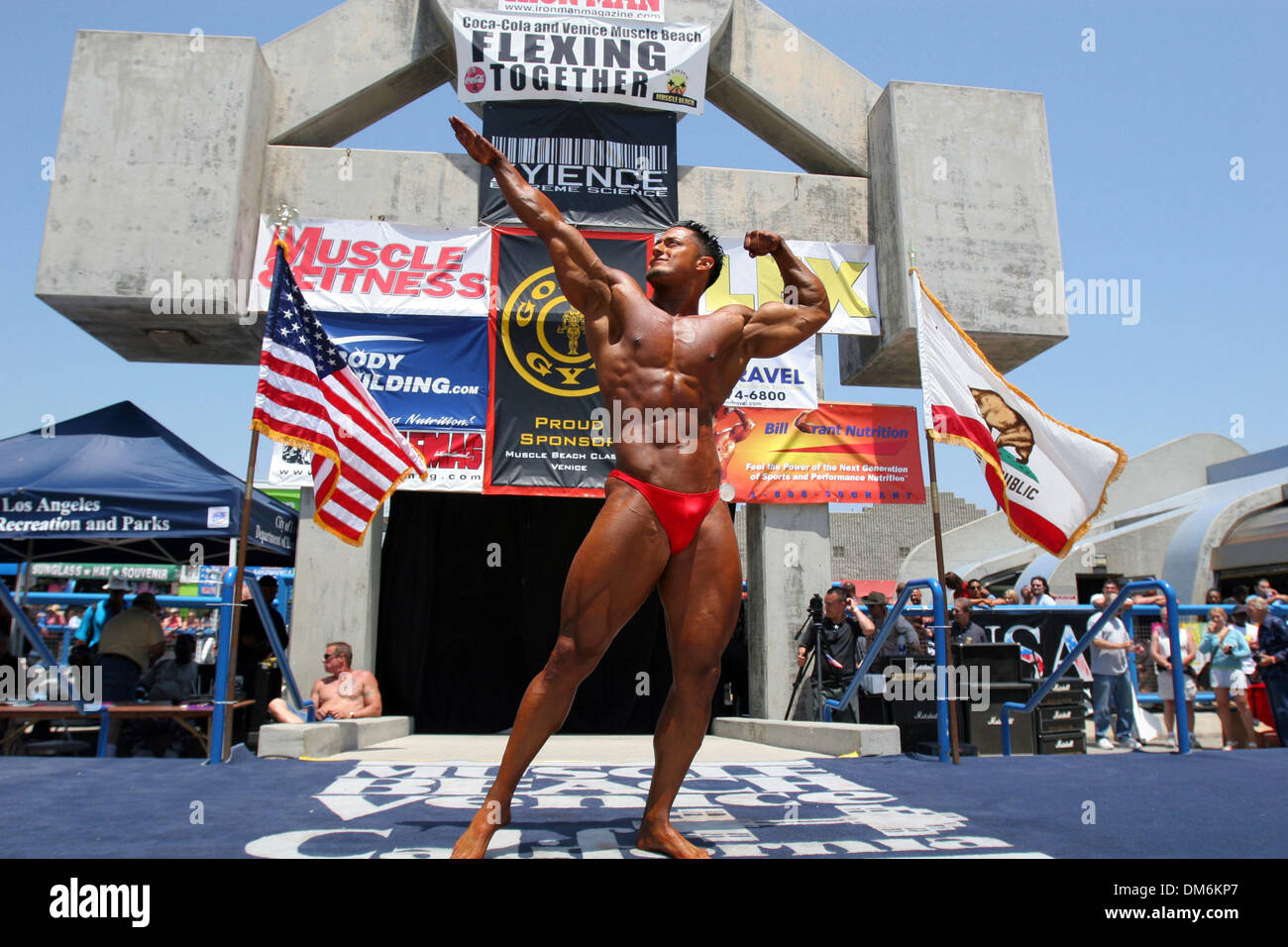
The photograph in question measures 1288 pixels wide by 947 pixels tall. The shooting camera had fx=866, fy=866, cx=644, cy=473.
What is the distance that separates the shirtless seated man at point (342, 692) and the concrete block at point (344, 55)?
6076 millimetres

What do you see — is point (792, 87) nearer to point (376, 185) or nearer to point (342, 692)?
point (376, 185)

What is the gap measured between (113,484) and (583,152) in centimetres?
620

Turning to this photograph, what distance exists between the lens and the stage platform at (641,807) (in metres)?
2.81

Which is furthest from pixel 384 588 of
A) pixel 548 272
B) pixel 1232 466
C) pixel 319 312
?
pixel 1232 466

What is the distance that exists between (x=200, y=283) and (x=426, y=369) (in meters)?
2.43

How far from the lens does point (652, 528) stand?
9.31ft

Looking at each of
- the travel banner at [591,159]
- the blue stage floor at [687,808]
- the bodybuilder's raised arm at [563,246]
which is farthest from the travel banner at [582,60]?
the blue stage floor at [687,808]

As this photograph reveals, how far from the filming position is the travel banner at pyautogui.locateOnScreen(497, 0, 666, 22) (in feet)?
32.4

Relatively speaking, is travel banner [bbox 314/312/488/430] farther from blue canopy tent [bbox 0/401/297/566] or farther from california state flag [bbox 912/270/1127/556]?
california state flag [bbox 912/270/1127/556]

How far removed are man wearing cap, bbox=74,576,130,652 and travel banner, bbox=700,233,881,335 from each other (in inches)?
273

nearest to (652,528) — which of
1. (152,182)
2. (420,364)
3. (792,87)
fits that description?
(420,364)

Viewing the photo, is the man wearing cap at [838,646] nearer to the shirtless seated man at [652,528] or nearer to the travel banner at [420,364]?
the travel banner at [420,364]

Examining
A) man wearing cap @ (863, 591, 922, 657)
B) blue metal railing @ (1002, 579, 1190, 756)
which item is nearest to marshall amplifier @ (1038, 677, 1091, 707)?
blue metal railing @ (1002, 579, 1190, 756)
